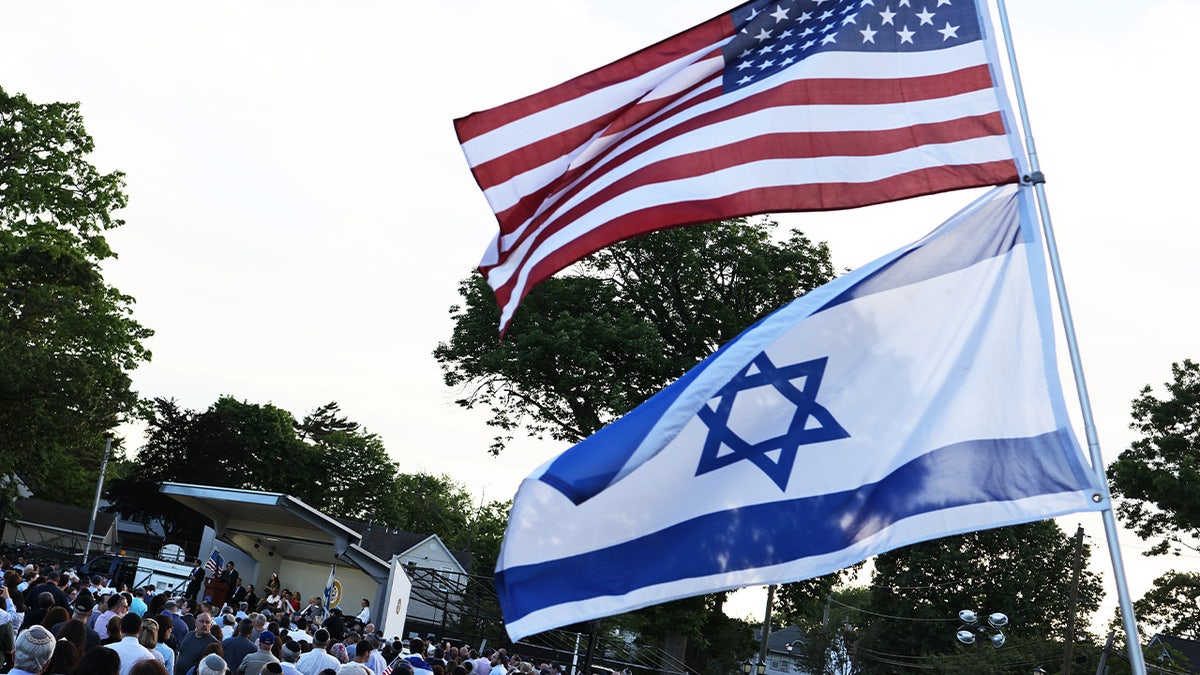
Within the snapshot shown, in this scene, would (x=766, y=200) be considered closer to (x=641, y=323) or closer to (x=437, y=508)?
(x=641, y=323)

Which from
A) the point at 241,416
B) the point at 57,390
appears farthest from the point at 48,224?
the point at 241,416

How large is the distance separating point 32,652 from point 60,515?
8085cm

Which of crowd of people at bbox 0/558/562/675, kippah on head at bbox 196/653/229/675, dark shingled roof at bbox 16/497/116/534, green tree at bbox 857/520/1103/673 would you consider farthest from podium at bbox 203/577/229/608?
dark shingled roof at bbox 16/497/116/534

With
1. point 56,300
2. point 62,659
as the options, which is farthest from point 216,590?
point 62,659

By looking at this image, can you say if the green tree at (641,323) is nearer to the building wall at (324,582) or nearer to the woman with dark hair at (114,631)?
the building wall at (324,582)

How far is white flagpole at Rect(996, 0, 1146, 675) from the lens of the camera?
421cm

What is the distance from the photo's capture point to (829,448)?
5250 millimetres

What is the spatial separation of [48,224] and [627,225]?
106 ft

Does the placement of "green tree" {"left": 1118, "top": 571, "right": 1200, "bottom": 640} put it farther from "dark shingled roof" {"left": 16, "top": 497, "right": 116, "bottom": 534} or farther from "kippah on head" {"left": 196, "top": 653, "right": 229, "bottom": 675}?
"dark shingled roof" {"left": 16, "top": 497, "right": 116, "bottom": 534}

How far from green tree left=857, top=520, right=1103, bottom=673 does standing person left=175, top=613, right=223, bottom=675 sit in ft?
175

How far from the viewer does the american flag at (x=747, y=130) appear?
5770mm

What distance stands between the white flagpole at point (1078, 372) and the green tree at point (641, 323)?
26722 mm

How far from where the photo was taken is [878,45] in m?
6.12

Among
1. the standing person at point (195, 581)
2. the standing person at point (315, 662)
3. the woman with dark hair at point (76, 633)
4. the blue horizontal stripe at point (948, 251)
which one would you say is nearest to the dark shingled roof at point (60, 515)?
the standing person at point (195, 581)
